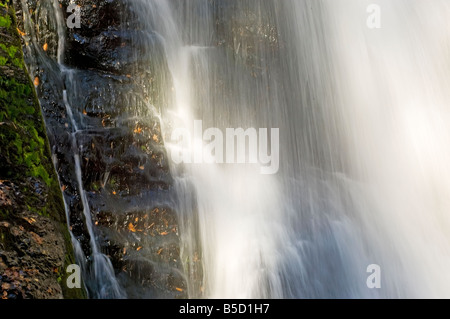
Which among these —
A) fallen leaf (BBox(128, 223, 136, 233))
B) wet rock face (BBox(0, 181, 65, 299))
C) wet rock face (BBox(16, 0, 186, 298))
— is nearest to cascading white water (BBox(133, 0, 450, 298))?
wet rock face (BBox(16, 0, 186, 298))

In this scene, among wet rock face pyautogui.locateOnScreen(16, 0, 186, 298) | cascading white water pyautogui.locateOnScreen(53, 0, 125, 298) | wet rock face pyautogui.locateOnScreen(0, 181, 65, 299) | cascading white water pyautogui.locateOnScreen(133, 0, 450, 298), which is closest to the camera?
wet rock face pyautogui.locateOnScreen(0, 181, 65, 299)

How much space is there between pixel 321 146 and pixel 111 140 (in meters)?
4.68

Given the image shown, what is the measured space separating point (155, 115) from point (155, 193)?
45.2 inches

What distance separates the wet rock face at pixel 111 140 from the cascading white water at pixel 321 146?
415 mm

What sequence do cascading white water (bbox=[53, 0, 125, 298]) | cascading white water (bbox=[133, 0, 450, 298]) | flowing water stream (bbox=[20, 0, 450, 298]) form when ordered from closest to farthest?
1. cascading white water (bbox=[53, 0, 125, 298])
2. flowing water stream (bbox=[20, 0, 450, 298])
3. cascading white water (bbox=[133, 0, 450, 298])

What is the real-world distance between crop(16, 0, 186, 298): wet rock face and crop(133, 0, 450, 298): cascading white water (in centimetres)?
41

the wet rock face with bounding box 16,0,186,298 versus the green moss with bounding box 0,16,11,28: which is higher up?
the green moss with bounding box 0,16,11,28

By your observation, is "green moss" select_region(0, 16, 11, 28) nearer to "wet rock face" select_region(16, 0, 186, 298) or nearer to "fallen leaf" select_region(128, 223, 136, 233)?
"wet rock face" select_region(16, 0, 186, 298)

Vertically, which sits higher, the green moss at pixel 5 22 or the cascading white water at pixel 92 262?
the green moss at pixel 5 22

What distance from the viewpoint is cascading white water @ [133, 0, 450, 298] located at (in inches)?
250

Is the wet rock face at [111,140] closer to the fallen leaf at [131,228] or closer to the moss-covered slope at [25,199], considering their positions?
the fallen leaf at [131,228]

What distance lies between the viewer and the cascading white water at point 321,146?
6340mm

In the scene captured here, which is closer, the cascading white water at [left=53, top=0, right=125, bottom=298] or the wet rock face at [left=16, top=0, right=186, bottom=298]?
the cascading white water at [left=53, top=0, right=125, bottom=298]

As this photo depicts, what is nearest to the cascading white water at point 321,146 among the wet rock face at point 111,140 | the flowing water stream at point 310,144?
the flowing water stream at point 310,144
